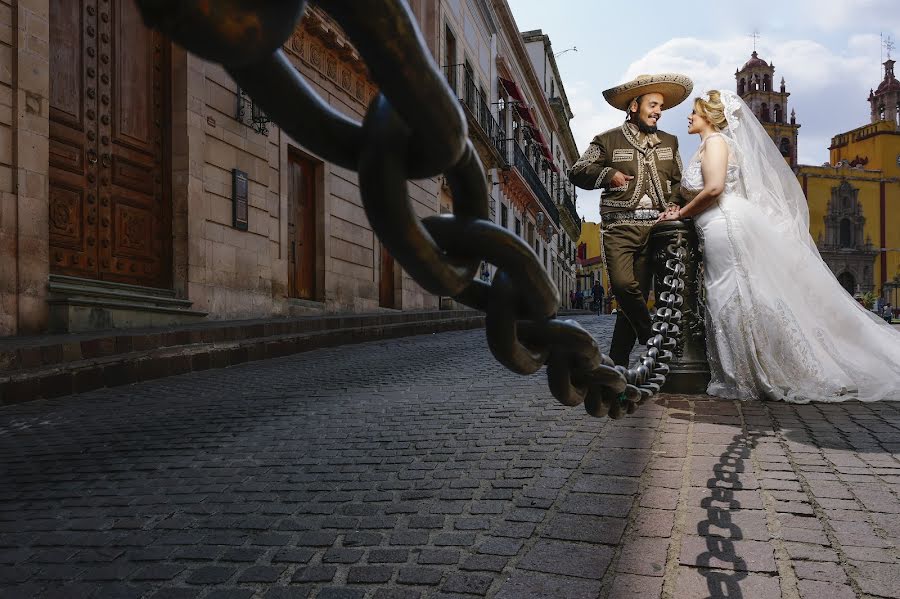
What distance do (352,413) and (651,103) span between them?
2877 millimetres

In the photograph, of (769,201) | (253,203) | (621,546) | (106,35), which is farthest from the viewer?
(253,203)

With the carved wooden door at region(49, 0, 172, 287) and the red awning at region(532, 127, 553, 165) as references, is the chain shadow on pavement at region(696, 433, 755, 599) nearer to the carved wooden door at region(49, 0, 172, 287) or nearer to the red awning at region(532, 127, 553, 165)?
the carved wooden door at region(49, 0, 172, 287)

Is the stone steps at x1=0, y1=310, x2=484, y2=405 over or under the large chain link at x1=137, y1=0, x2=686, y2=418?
under

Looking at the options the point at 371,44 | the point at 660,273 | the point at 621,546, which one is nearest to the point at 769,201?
the point at 660,273

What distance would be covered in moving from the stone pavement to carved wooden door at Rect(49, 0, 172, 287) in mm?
4298

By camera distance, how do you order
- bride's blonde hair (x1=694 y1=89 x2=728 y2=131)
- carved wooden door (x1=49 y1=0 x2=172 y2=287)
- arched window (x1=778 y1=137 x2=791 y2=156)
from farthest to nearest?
1. arched window (x1=778 y1=137 x2=791 y2=156)
2. carved wooden door (x1=49 y1=0 x2=172 y2=287)
3. bride's blonde hair (x1=694 y1=89 x2=728 y2=131)

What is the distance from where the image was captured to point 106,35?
9.01 meters

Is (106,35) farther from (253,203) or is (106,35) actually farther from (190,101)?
(253,203)

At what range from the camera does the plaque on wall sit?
10938 millimetres

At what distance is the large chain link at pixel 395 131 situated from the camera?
1.63 ft

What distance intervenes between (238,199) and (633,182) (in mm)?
7363

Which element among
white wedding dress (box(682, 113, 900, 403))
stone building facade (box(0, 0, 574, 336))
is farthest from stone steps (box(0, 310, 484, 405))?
white wedding dress (box(682, 113, 900, 403))

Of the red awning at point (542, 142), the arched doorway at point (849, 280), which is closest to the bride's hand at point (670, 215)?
the red awning at point (542, 142)

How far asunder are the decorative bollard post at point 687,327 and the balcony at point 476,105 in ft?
53.9
